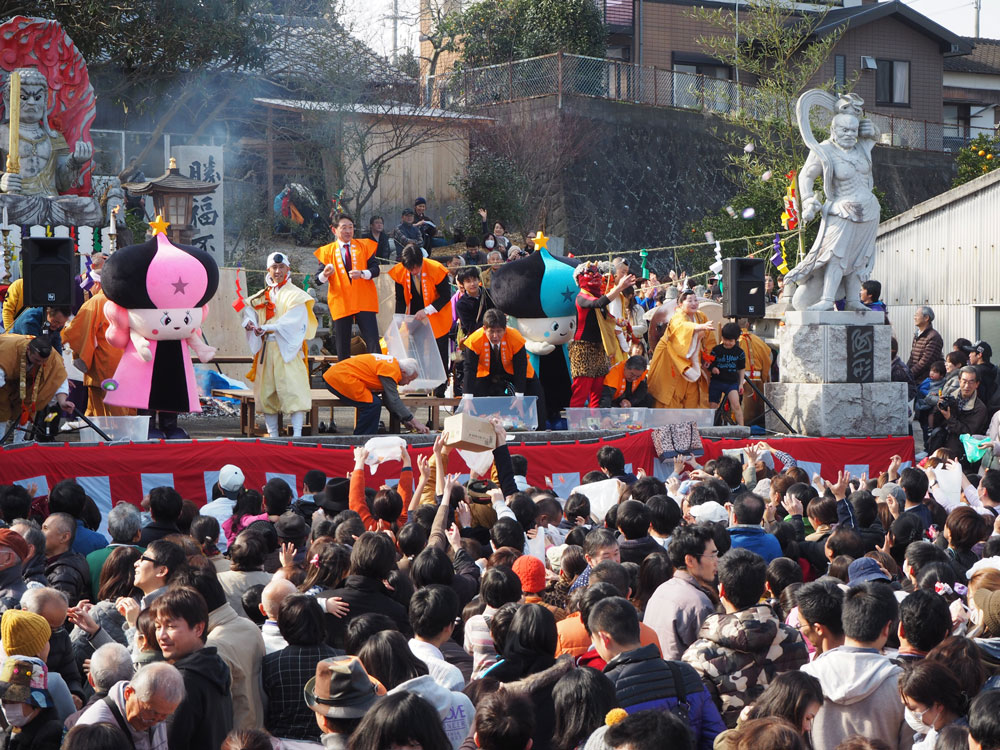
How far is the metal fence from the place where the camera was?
24969 mm

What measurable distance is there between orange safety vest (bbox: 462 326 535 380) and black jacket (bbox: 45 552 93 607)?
19.8 feet

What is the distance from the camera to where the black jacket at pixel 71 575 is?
18.3 ft

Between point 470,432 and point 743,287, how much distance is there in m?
5.88

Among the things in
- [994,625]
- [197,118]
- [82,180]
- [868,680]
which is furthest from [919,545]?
[197,118]

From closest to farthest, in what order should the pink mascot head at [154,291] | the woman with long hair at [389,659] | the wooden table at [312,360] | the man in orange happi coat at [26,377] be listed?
the woman with long hair at [389,659] < the man in orange happi coat at [26,377] < the pink mascot head at [154,291] < the wooden table at [312,360]

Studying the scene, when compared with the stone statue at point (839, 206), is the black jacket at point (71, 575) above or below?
below

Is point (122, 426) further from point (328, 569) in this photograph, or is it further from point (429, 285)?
point (328, 569)

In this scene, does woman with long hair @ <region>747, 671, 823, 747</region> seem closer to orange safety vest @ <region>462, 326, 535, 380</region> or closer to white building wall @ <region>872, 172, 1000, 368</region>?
orange safety vest @ <region>462, 326, 535, 380</region>

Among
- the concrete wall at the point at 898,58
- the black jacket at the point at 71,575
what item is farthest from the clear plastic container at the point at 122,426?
the concrete wall at the point at 898,58

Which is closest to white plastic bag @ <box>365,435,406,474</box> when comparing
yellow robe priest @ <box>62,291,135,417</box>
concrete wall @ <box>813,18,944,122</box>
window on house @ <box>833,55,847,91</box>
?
yellow robe priest @ <box>62,291,135,417</box>

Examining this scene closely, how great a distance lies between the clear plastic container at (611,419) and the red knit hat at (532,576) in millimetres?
6766

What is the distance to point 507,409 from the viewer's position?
11594mm

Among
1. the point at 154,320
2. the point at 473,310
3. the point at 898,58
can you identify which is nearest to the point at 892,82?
the point at 898,58

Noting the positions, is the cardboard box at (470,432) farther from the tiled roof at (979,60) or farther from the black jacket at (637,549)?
the tiled roof at (979,60)
